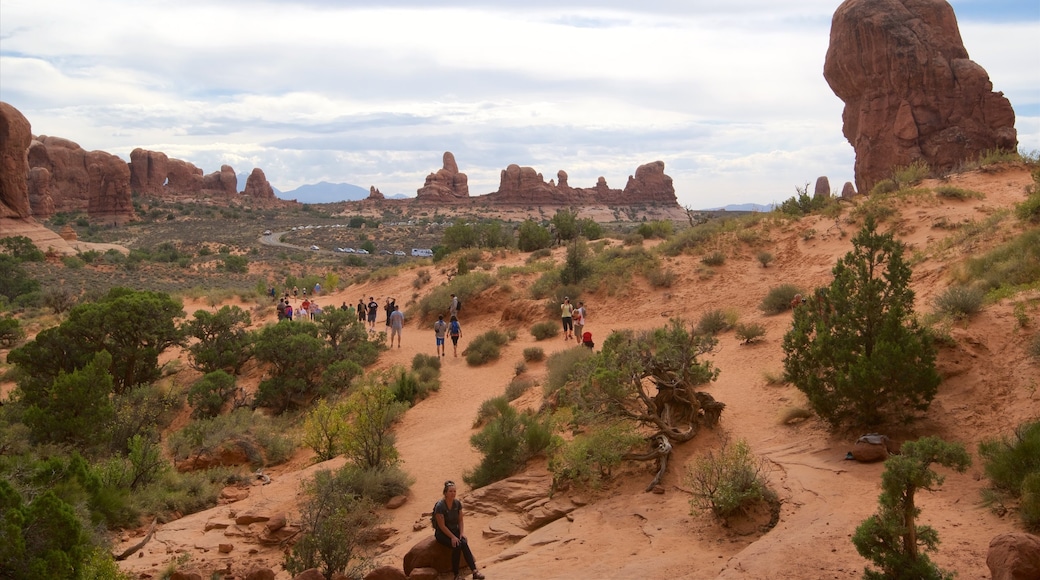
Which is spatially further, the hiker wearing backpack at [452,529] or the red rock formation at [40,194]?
the red rock formation at [40,194]

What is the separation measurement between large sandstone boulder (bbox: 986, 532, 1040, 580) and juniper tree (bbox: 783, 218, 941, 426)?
364 centimetres

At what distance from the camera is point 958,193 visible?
2069 cm

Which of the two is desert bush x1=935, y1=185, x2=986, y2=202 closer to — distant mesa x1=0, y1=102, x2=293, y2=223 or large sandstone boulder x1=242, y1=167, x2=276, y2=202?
distant mesa x1=0, y1=102, x2=293, y2=223

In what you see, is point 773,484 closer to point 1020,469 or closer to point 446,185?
point 1020,469

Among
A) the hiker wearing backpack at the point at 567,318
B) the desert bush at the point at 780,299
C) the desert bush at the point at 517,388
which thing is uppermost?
the desert bush at the point at 780,299

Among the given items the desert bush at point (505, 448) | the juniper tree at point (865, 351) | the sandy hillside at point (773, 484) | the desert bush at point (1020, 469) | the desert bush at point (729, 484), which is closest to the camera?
the desert bush at point (1020, 469)

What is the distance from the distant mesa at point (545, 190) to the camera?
309 feet

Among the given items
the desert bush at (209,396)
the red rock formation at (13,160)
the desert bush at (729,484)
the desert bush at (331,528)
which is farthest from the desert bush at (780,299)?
the red rock formation at (13,160)

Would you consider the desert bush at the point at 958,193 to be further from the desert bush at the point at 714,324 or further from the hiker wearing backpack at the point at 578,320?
the hiker wearing backpack at the point at 578,320

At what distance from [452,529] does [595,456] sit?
93.7 inches

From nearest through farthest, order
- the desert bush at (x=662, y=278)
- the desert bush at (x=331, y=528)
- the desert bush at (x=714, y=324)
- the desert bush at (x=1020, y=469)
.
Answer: the desert bush at (x=1020, y=469) → the desert bush at (x=331, y=528) → the desert bush at (x=714, y=324) → the desert bush at (x=662, y=278)

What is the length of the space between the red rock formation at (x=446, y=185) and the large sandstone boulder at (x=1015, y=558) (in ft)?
305

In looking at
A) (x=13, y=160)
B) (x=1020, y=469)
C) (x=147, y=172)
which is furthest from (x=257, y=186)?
(x=1020, y=469)

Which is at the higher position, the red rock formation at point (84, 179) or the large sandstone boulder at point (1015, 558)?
the red rock formation at point (84, 179)
